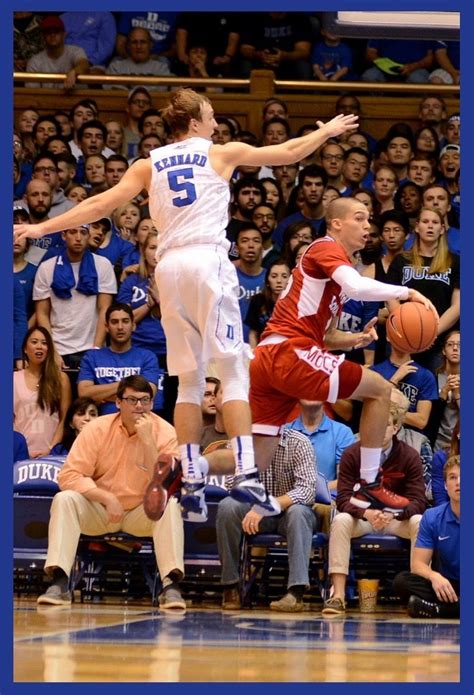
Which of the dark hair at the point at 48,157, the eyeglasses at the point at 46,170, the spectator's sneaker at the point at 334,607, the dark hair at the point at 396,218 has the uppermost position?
the dark hair at the point at 48,157

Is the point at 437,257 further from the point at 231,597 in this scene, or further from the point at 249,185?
the point at 231,597

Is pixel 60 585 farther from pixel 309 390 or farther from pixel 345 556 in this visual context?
pixel 309 390

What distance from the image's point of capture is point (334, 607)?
35.8 feet

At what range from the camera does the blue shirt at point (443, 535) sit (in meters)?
10.6

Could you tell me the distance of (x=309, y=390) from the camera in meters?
8.36

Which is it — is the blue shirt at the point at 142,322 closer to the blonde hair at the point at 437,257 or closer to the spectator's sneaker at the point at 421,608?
the blonde hair at the point at 437,257

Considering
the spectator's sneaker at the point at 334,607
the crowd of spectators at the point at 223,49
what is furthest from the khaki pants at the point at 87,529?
the crowd of spectators at the point at 223,49

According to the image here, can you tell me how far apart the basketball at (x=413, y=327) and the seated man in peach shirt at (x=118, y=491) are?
3.22 metres

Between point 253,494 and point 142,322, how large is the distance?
5.70 m

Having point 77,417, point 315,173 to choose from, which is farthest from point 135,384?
point 315,173

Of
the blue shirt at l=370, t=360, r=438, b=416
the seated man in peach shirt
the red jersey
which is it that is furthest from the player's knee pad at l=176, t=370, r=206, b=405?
the blue shirt at l=370, t=360, r=438, b=416

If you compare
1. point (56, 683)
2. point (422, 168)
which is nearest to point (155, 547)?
point (56, 683)

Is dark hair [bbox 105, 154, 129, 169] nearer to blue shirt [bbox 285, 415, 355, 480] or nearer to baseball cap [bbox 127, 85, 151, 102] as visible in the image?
baseball cap [bbox 127, 85, 151, 102]

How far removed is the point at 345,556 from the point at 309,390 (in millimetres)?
3136
